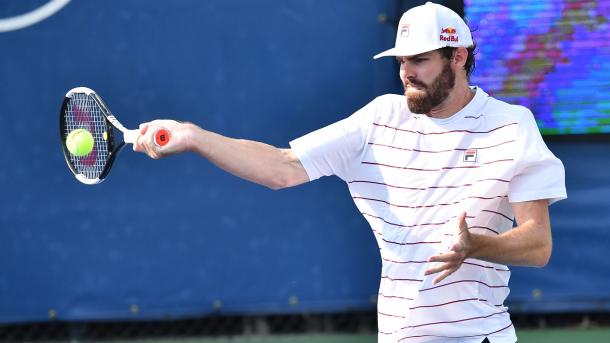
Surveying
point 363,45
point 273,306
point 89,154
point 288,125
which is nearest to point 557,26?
point 363,45

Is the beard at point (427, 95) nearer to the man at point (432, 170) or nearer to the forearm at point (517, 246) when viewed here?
the man at point (432, 170)

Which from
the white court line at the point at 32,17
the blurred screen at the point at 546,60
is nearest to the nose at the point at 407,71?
the blurred screen at the point at 546,60

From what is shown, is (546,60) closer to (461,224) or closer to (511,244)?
(511,244)

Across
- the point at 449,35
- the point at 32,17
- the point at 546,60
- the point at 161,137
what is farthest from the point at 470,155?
the point at 32,17

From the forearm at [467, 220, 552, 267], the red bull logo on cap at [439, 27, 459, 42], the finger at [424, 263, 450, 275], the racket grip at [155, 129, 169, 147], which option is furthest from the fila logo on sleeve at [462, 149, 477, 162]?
the racket grip at [155, 129, 169, 147]

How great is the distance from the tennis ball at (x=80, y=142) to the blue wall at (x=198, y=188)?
1185 mm

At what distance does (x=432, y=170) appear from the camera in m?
3.31

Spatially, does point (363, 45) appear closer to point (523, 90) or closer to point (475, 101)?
point (523, 90)

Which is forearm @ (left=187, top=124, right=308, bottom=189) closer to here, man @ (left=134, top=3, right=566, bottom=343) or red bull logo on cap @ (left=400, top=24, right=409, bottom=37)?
man @ (left=134, top=3, right=566, bottom=343)

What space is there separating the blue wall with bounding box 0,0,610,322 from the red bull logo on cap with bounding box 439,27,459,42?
173 cm

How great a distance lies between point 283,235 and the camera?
17.4ft

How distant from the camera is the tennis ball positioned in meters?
4.03

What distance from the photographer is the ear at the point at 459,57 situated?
3.43 metres

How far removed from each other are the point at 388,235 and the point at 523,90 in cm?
188
